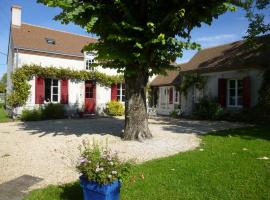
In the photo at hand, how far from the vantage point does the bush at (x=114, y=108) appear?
74.8ft

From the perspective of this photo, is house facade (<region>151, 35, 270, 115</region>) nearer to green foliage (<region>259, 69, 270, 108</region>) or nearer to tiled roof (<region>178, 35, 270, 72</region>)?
tiled roof (<region>178, 35, 270, 72</region>)

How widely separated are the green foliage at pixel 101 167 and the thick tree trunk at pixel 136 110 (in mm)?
5862

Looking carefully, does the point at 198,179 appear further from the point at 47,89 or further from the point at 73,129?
the point at 47,89

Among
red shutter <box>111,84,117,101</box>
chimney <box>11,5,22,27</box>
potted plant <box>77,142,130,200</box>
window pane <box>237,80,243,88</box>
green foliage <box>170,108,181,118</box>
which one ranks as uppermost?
chimney <box>11,5,22,27</box>

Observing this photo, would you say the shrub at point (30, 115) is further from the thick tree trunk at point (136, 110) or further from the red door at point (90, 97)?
the thick tree trunk at point (136, 110)

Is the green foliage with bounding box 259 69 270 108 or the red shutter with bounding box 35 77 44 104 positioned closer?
the green foliage with bounding box 259 69 270 108

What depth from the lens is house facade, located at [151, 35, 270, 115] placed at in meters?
17.2

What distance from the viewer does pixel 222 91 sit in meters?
18.9

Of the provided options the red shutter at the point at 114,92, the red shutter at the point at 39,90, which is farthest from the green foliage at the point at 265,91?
the red shutter at the point at 39,90

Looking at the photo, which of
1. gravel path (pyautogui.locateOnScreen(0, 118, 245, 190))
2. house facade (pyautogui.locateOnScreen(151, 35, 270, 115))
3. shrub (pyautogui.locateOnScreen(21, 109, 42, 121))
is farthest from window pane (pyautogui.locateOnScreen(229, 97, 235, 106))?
shrub (pyautogui.locateOnScreen(21, 109, 42, 121))

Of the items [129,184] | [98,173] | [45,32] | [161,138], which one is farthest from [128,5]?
[45,32]

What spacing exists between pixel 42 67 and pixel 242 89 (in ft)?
41.8

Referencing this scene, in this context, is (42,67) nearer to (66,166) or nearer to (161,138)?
(161,138)

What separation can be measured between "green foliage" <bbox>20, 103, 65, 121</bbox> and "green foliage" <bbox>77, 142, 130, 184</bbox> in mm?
15178
